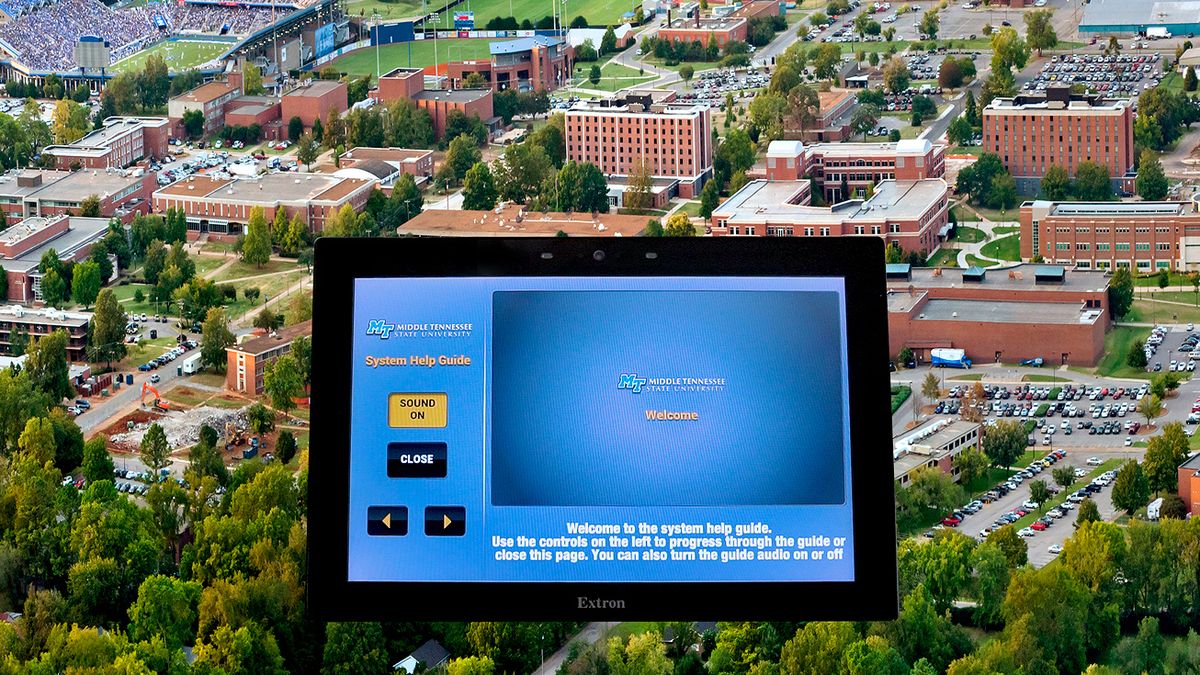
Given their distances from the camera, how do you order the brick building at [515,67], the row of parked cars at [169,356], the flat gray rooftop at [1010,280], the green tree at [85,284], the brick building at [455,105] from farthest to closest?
the brick building at [515,67] → the brick building at [455,105] → the green tree at [85,284] → the flat gray rooftop at [1010,280] → the row of parked cars at [169,356]

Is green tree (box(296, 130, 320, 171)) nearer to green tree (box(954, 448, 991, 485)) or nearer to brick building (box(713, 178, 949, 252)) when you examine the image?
brick building (box(713, 178, 949, 252))

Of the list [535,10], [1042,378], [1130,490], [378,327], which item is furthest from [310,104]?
[378,327]

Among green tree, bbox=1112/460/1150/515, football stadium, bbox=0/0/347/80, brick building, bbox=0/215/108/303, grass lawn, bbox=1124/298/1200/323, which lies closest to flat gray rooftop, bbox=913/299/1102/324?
grass lawn, bbox=1124/298/1200/323

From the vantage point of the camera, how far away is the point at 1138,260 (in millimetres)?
19078

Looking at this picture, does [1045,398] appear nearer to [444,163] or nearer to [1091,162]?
[1091,162]

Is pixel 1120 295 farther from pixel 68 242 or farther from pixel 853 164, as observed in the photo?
pixel 68 242

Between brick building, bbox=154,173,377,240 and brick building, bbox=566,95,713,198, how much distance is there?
2.32 m

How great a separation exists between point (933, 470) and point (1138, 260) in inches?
237

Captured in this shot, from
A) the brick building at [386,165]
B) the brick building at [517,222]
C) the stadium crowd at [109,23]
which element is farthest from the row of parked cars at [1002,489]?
the stadium crowd at [109,23]

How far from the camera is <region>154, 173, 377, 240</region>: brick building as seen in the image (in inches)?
831

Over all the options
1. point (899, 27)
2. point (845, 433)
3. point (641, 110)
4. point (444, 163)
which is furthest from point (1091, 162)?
point (845, 433)

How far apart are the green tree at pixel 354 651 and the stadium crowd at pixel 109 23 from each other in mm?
18571

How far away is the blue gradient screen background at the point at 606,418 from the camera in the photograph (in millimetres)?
3164

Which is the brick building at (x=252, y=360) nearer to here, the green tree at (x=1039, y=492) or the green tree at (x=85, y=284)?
the green tree at (x=85, y=284)
